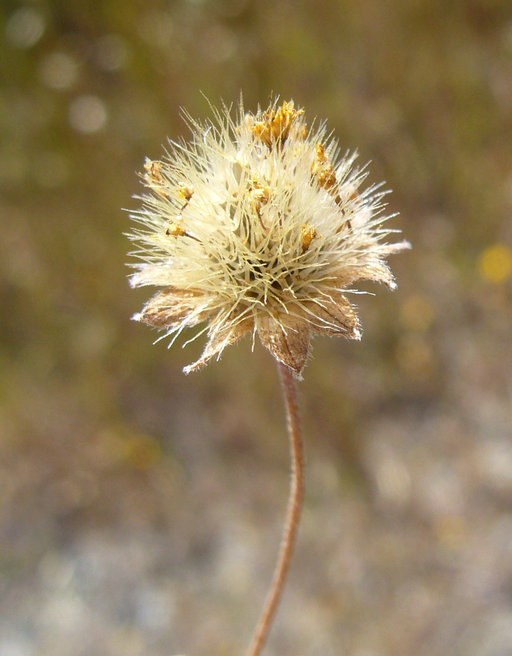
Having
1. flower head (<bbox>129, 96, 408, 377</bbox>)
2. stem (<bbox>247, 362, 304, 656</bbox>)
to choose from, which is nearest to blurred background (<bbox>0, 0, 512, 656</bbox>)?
stem (<bbox>247, 362, 304, 656</bbox>)

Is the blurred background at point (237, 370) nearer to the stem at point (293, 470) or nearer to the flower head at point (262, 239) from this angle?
the stem at point (293, 470)

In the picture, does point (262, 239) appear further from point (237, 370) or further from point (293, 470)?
point (237, 370)

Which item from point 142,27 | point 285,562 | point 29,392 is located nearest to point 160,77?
point 142,27

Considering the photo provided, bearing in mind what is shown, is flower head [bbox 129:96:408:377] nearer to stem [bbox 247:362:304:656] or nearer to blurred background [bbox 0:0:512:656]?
stem [bbox 247:362:304:656]

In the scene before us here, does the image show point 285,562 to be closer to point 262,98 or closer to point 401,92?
point 262,98

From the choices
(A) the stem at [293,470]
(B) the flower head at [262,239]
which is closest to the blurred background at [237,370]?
(A) the stem at [293,470]

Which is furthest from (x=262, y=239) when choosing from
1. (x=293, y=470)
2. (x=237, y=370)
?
(x=237, y=370)
